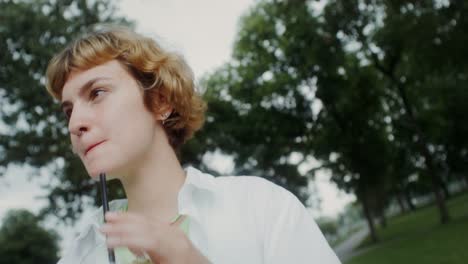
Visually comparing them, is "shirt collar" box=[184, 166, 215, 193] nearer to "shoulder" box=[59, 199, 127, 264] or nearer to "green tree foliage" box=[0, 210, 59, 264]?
"shoulder" box=[59, 199, 127, 264]

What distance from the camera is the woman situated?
4.76 ft

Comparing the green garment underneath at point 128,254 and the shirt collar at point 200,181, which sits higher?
the shirt collar at point 200,181

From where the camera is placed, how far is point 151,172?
1690mm

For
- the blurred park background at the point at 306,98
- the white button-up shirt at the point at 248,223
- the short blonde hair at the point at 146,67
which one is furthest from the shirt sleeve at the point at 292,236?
the blurred park background at the point at 306,98

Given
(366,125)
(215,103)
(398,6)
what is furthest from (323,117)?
(398,6)

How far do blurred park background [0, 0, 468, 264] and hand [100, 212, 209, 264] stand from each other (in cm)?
1190

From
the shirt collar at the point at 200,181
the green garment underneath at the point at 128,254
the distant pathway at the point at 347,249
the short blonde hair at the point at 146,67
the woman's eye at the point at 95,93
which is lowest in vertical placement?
the distant pathway at the point at 347,249

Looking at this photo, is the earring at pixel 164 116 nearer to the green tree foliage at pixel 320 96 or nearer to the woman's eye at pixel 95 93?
the woman's eye at pixel 95 93

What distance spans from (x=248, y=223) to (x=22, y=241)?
56638mm

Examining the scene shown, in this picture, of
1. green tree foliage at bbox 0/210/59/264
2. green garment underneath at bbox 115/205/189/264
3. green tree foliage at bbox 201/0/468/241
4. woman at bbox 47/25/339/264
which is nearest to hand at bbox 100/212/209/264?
woman at bbox 47/25/339/264

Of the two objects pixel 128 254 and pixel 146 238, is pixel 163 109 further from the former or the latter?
pixel 146 238

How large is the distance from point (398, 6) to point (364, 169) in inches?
581

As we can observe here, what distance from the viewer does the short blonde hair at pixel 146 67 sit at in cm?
170

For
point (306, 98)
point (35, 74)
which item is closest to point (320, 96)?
point (306, 98)
